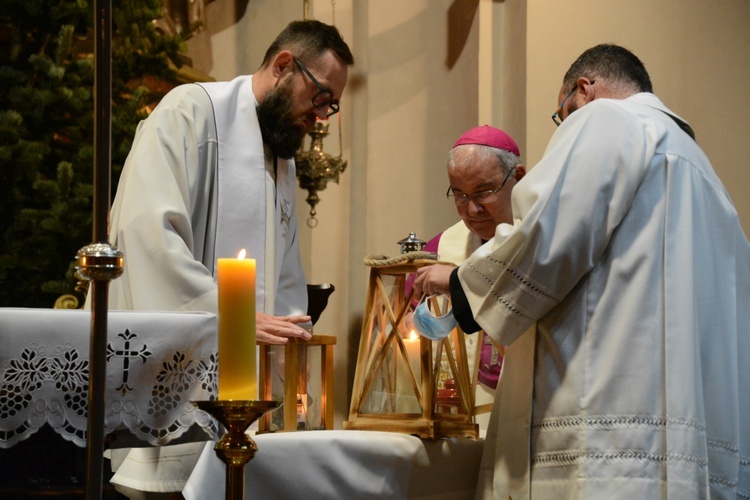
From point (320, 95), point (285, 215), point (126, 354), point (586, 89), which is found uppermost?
point (320, 95)

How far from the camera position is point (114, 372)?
7.01 ft

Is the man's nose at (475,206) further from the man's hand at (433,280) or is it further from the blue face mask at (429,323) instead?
the blue face mask at (429,323)

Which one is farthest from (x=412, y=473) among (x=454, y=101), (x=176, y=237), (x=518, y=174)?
(x=454, y=101)

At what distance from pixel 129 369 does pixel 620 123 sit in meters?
1.59

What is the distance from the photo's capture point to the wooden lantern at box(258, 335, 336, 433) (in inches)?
107

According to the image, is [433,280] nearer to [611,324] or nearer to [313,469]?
[611,324]

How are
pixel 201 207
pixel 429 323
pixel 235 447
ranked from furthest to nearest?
pixel 201 207 → pixel 429 323 → pixel 235 447

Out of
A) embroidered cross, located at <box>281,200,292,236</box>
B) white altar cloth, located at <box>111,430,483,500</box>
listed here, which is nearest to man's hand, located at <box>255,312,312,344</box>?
white altar cloth, located at <box>111,430,483,500</box>

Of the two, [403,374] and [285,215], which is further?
[285,215]

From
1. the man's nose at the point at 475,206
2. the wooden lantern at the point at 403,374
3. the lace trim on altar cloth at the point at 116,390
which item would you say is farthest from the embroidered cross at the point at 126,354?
the man's nose at the point at 475,206

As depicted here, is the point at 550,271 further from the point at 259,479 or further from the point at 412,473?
the point at 259,479

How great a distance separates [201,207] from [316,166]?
2.67 metres

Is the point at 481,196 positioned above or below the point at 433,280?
above

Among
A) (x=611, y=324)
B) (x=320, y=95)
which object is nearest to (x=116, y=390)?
(x=611, y=324)
